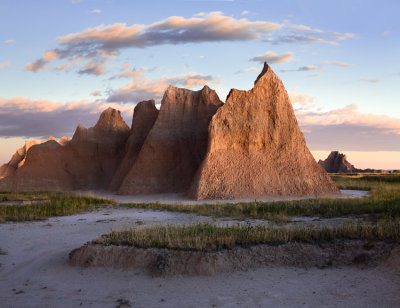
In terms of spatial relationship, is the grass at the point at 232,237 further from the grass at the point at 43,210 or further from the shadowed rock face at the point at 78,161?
the shadowed rock face at the point at 78,161

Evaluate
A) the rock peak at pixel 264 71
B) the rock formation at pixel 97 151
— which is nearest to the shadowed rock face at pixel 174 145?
the rock peak at pixel 264 71

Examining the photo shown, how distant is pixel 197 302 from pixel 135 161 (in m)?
25.4

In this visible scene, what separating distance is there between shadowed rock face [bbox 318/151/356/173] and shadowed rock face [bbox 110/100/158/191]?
184 feet

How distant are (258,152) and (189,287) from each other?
69.9ft

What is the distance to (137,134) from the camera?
3519 centimetres

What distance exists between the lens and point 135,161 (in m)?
32.0

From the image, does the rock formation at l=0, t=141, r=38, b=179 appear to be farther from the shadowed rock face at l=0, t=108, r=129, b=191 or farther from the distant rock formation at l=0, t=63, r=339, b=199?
the distant rock formation at l=0, t=63, r=339, b=199

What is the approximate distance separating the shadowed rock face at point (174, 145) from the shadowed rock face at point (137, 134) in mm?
3107

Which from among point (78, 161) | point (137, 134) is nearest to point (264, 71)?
point (137, 134)

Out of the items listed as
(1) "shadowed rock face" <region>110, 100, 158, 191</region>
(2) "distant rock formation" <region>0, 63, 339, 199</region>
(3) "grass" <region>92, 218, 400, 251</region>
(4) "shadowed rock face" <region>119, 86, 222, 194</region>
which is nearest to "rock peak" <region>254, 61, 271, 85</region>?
(2) "distant rock formation" <region>0, 63, 339, 199</region>

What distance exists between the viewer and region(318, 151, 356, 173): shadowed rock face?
81375 mm

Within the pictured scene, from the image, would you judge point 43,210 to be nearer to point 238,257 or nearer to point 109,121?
point 238,257

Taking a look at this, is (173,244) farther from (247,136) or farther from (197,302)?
(247,136)

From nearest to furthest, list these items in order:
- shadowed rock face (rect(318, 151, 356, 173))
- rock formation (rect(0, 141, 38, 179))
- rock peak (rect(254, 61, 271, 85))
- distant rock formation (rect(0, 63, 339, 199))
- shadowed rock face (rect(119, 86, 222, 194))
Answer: distant rock formation (rect(0, 63, 339, 199)), rock peak (rect(254, 61, 271, 85)), shadowed rock face (rect(119, 86, 222, 194)), rock formation (rect(0, 141, 38, 179)), shadowed rock face (rect(318, 151, 356, 173))
